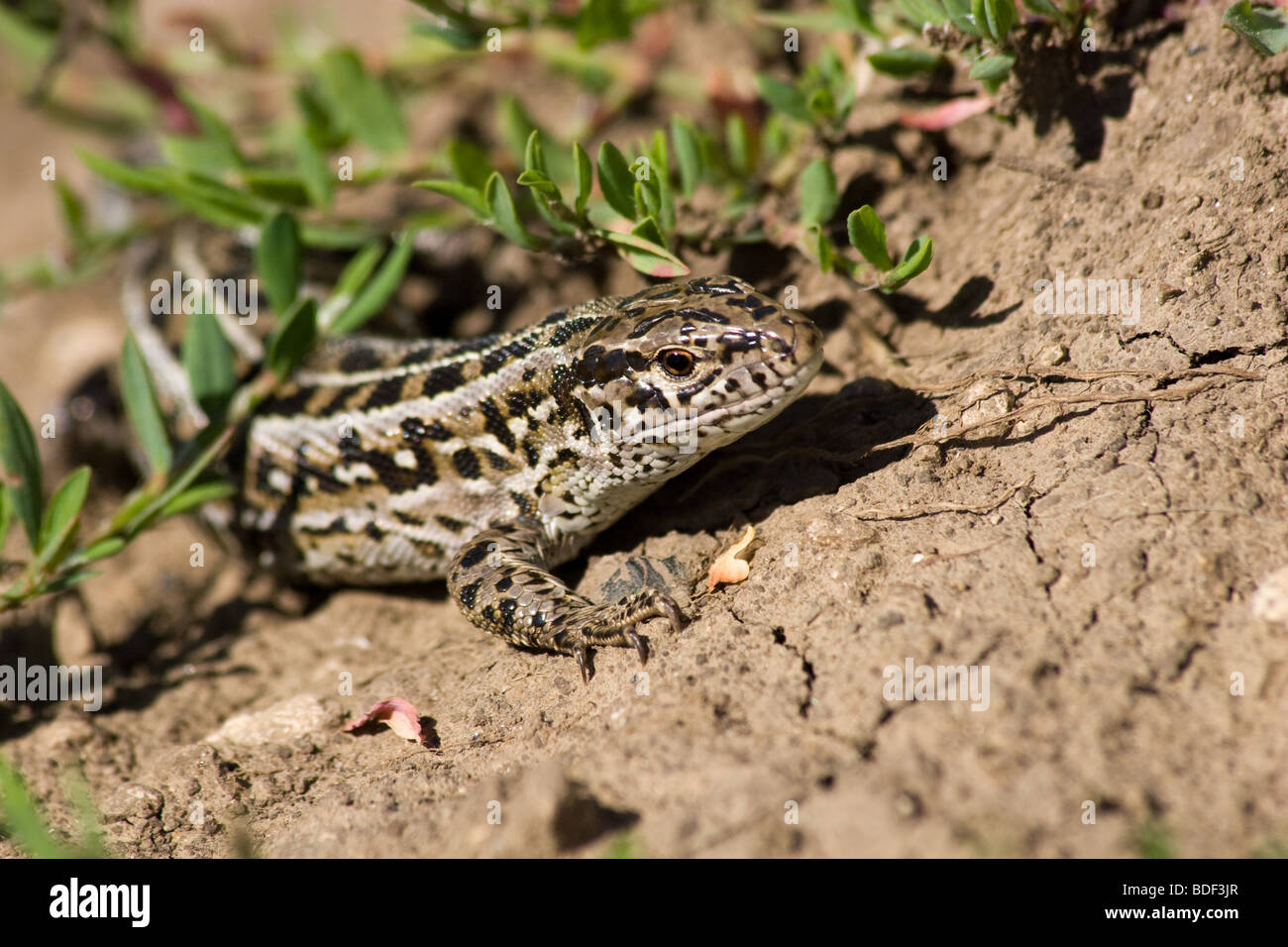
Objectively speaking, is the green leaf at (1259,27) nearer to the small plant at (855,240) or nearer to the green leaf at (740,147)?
the small plant at (855,240)

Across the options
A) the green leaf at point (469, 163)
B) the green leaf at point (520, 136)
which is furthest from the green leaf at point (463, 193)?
the green leaf at point (520, 136)

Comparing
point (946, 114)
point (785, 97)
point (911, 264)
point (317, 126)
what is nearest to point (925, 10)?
point (946, 114)

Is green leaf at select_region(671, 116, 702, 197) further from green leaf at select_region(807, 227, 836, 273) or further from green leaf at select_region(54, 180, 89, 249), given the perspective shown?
green leaf at select_region(54, 180, 89, 249)

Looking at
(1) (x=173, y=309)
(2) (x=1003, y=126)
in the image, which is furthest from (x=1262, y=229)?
(1) (x=173, y=309)

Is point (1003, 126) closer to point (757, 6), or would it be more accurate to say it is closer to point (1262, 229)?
point (1262, 229)

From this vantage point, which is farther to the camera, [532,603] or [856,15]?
[856,15]

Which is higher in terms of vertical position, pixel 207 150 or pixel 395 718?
pixel 207 150

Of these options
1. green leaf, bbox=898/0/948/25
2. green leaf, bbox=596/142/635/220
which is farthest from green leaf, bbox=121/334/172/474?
green leaf, bbox=898/0/948/25

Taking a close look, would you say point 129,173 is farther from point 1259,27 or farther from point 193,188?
point 1259,27

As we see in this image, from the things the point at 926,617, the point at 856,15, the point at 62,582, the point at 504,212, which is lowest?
the point at 926,617
